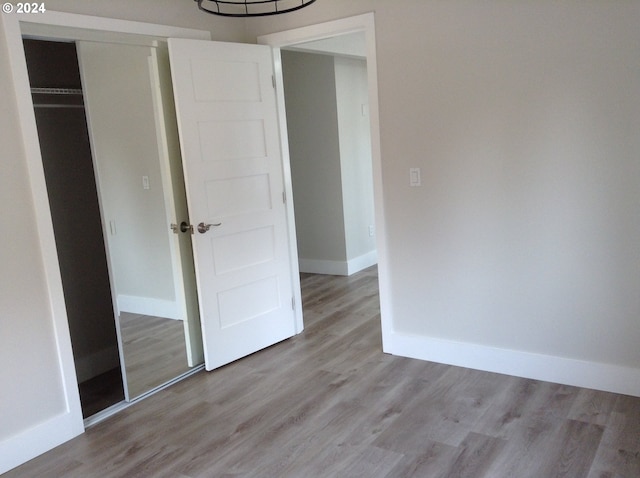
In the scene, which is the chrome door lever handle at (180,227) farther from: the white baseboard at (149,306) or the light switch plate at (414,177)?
the light switch plate at (414,177)

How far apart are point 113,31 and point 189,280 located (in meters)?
1.50

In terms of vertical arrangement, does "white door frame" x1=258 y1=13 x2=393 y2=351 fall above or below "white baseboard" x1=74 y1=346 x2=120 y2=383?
above

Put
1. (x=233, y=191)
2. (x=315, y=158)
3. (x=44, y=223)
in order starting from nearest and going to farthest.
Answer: (x=44, y=223) < (x=233, y=191) < (x=315, y=158)

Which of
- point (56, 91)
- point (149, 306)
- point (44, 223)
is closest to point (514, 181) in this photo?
point (149, 306)

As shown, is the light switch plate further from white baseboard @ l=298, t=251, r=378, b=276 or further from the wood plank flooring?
white baseboard @ l=298, t=251, r=378, b=276

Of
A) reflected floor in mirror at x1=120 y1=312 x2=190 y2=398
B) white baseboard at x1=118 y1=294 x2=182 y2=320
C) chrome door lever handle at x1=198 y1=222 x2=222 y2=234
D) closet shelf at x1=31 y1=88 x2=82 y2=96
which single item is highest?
closet shelf at x1=31 y1=88 x2=82 y2=96

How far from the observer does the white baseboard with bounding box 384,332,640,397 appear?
290cm

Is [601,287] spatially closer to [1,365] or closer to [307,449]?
[307,449]

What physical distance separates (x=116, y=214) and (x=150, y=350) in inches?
32.9

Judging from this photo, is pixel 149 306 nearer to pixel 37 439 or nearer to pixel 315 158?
pixel 37 439

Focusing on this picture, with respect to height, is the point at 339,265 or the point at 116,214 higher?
the point at 116,214

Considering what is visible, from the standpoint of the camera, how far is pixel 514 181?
3.03 m

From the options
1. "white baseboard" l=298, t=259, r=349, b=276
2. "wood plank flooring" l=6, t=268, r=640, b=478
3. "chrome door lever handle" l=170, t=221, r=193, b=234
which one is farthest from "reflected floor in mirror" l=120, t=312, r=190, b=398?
"white baseboard" l=298, t=259, r=349, b=276

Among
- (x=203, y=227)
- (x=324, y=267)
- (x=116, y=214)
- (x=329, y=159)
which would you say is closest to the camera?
(x=116, y=214)
